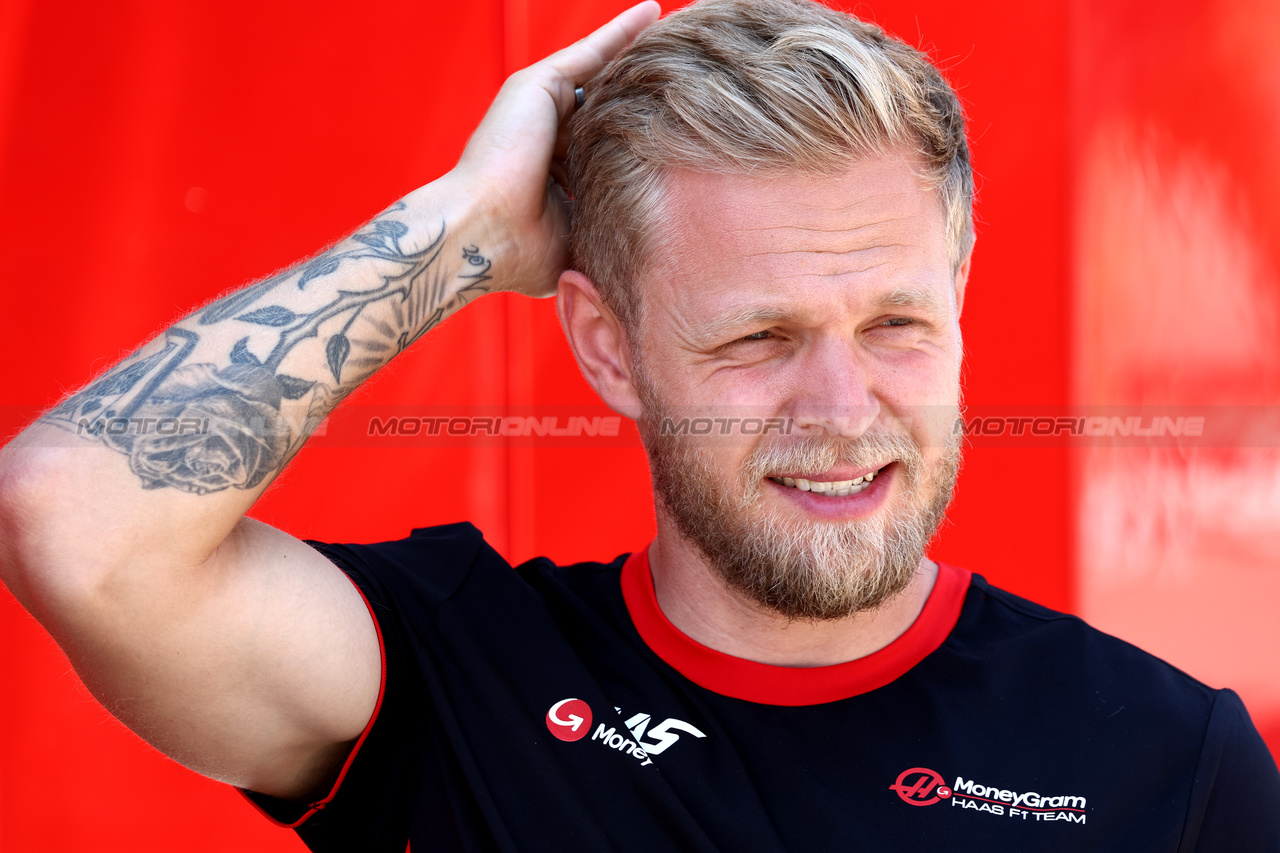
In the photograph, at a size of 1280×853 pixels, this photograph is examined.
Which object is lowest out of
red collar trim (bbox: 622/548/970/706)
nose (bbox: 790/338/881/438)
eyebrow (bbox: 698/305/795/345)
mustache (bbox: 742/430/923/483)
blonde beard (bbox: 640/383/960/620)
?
red collar trim (bbox: 622/548/970/706)

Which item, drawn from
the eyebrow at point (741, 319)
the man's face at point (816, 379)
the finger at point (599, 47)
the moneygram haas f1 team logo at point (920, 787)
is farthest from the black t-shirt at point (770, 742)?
the finger at point (599, 47)

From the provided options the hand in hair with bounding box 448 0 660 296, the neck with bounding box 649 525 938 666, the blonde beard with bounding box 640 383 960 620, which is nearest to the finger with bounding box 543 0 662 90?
the hand in hair with bounding box 448 0 660 296

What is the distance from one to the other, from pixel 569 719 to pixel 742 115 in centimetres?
78

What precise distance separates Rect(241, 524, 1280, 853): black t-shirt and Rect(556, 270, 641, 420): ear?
30cm

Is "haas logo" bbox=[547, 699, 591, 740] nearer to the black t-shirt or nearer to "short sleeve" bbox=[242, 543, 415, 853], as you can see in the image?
the black t-shirt

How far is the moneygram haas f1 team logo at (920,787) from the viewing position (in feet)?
3.83

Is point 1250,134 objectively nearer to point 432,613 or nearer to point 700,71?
point 700,71

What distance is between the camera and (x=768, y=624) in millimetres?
1325

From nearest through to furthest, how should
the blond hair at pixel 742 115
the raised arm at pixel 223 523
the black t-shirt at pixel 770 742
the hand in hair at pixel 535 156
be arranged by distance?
1. the raised arm at pixel 223 523
2. the black t-shirt at pixel 770 742
3. the blond hair at pixel 742 115
4. the hand in hair at pixel 535 156

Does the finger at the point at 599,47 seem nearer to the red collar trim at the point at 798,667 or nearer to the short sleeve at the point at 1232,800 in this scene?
the red collar trim at the point at 798,667

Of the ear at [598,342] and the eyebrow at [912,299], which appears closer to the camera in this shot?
the eyebrow at [912,299]

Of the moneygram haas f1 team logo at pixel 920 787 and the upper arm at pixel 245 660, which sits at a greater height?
the upper arm at pixel 245 660

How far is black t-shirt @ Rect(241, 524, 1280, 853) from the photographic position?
3.80 ft

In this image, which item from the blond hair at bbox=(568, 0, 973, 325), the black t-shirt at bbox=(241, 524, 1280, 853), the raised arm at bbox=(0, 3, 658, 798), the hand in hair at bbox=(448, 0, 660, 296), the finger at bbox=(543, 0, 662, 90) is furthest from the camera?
the finger at bbox=(543, 0, 662, 90)
